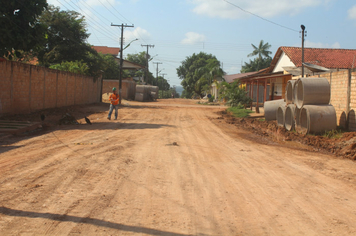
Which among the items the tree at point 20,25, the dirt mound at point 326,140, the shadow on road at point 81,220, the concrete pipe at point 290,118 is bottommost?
the shadow on road at point 81,220

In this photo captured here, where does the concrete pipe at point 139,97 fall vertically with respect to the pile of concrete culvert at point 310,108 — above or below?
above

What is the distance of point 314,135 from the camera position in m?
11.3

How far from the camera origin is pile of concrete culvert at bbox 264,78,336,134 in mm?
11172

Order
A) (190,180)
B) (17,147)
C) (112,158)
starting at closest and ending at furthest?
(190,180)
(112,158)
(17,147)

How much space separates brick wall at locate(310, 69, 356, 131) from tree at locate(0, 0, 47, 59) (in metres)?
12.5

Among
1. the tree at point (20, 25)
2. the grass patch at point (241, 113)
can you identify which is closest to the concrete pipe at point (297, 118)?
the grass patch at point (241, 113)

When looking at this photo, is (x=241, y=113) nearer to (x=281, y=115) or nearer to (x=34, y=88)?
(x=281, y=115)

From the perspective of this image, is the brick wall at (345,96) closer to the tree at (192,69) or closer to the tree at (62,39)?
the tree at (62,39)

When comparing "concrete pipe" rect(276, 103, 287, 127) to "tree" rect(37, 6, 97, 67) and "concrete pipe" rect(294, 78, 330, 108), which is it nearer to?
"concrete pipe" rect(294, 78, 330, 108)

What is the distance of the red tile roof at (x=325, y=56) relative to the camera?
96.3 ft

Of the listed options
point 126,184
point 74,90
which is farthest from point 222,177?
point 74,90

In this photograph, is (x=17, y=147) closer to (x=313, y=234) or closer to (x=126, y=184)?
(x=126, y=184)

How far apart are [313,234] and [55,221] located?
3.03 m

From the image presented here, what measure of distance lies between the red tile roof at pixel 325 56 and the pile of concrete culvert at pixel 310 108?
17439 mm
